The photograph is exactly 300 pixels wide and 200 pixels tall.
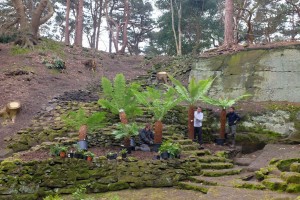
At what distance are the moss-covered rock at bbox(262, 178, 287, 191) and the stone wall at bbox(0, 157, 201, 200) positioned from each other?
1.83 m

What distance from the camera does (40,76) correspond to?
14.6 meters

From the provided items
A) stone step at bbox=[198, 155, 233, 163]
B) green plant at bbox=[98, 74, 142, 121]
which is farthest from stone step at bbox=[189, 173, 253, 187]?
green plant at bbox=[98, 74, 142, 121]

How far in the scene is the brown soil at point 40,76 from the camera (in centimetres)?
1212

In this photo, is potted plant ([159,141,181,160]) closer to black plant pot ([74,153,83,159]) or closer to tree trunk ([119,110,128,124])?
tree trunk ([119,110,128,124])

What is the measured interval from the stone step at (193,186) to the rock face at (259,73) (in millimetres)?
6974

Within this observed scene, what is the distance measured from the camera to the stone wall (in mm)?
7371

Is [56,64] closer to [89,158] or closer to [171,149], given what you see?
[89,158]

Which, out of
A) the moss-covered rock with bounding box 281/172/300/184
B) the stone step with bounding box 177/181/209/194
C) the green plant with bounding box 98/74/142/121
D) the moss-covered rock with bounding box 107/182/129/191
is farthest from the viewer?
the green plant with bounding box 98/74/142/121

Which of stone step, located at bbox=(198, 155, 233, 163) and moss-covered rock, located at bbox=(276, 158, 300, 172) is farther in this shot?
stone step, located at bbox=(198, 155, 233, 163)

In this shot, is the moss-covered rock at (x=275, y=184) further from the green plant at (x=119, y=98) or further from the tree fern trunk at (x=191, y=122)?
the green plant at (x=119, y=98)

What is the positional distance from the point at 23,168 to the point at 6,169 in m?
0.35

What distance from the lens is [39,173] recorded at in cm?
757

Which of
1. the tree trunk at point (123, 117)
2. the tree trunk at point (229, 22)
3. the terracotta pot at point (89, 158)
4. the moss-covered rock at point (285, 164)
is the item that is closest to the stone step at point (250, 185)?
the moss-covered rock at point (285, 164)

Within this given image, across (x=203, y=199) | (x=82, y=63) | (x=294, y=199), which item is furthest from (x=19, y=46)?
(x=294, y=199)
